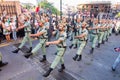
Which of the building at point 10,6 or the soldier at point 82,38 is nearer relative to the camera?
the soldier at point 82,38

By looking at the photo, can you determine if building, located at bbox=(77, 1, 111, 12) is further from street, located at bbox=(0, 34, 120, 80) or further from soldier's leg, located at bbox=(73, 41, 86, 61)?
soldier's leg, located at bbox=(73, 41, 86, 61)

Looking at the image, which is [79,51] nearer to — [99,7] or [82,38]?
[82,38]

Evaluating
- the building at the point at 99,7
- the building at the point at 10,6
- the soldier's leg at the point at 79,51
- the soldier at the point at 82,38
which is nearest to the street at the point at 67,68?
the soldier's leg at the point at 79,51

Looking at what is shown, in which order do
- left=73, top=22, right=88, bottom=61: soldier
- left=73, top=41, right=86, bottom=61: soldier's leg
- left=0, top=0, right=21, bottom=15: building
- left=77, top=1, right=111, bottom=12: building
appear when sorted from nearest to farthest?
left=73, top=22, right=88, bottom=61: soldier, left=73, top=41, right=86, bottom=61: soldier's leg, left=0, top=0, right=21, bottom=15: building, left=77, top=1, right=111, bottom=12: building

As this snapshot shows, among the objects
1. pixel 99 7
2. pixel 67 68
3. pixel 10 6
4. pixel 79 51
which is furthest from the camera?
pixel 99 7

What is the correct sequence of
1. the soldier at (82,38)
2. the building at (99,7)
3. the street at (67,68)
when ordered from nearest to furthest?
the street at (67,68) → the soldier at (82,38) → the building at (99,7)

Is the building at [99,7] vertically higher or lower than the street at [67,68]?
higher

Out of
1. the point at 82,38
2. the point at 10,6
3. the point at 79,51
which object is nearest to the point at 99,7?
the point at 10,6

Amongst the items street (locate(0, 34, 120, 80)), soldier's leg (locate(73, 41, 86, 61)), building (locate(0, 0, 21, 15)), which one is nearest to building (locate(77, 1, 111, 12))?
building (locate(0, 0, 21, 15))

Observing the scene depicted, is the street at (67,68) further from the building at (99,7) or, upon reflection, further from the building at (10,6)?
the building at (99,7)

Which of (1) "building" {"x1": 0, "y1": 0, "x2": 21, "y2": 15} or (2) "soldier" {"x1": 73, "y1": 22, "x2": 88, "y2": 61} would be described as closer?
(2) "soldier" {"x1": 73, "y1": 22, "x2": 88, "y2": 61}

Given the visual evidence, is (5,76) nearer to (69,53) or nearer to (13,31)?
(69,53)

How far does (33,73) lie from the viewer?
697 centimetres

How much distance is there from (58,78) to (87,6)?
25834mm
